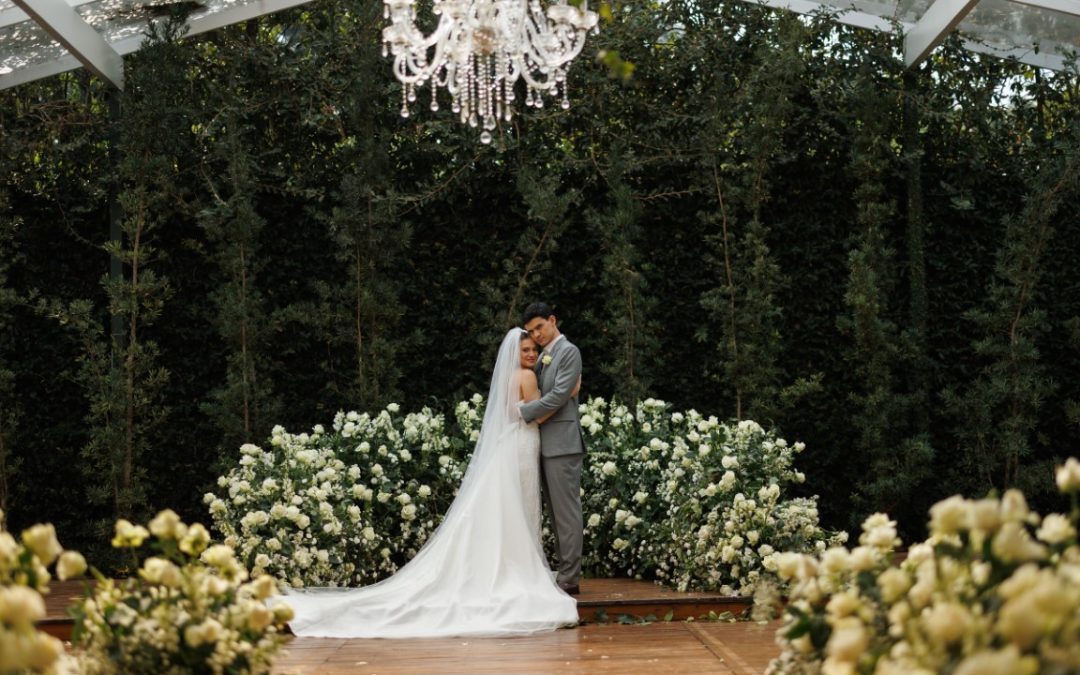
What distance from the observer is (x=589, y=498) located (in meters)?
6.70

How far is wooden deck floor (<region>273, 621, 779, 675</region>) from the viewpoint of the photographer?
4445mm

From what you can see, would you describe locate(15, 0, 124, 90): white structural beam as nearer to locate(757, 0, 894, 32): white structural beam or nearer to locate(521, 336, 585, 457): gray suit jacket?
locate(521, 336, 585, 457): gray suit jacket

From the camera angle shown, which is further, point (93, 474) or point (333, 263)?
point (333, 263)

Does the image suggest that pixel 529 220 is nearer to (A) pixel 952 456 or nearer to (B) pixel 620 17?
(B) pixel 620 17

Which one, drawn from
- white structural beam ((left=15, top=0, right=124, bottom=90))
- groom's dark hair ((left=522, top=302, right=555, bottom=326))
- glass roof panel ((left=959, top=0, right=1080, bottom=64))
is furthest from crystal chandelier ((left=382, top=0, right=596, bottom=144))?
glass roof panel ((left=959, top=0, right=1080, bottom=64))

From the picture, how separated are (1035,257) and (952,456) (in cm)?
139

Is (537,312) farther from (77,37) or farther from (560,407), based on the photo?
(77,37)

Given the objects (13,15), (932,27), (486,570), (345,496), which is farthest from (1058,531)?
(13,15)

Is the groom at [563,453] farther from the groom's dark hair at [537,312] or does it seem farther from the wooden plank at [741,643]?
the wooden plank at [741,643]

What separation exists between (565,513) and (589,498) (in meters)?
0.83

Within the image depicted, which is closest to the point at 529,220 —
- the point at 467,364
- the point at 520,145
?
the point at 520,145

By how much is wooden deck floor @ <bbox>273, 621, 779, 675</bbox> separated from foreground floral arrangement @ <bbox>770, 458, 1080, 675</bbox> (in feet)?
7.10

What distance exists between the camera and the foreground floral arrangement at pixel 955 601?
4.65 feet

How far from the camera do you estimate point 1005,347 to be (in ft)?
23.5
